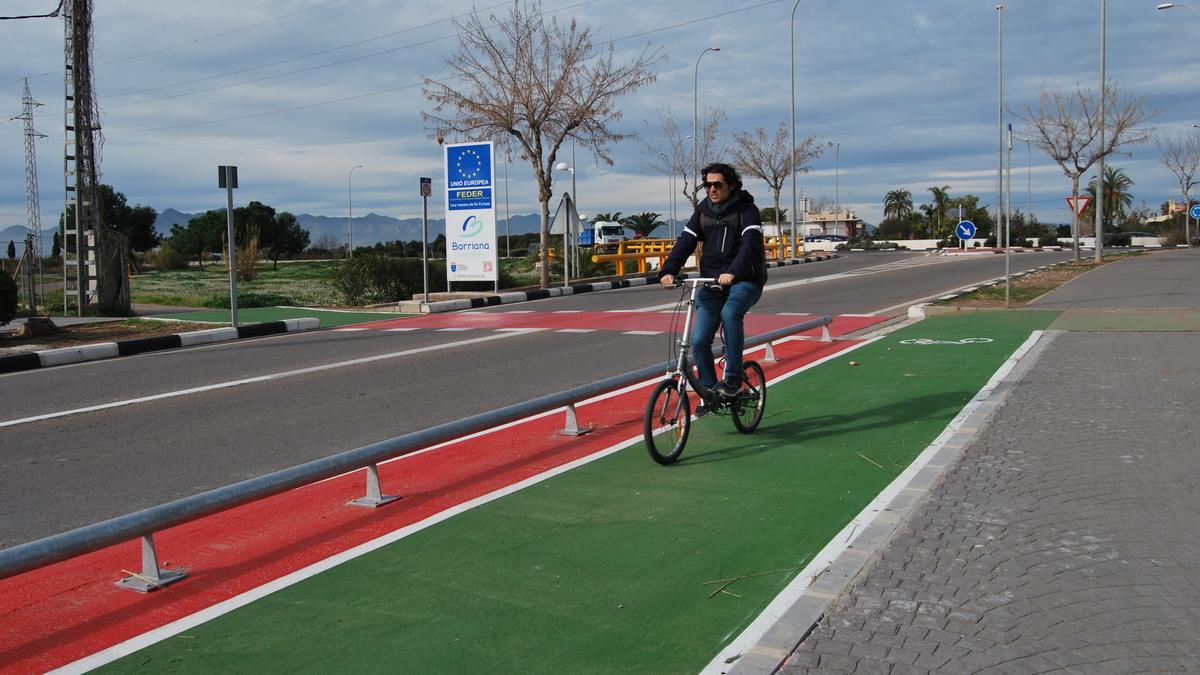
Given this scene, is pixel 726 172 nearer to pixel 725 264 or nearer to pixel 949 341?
pixel 725 264

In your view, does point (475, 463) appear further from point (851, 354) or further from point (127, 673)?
point (851, 354)

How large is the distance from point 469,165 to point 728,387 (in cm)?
1802

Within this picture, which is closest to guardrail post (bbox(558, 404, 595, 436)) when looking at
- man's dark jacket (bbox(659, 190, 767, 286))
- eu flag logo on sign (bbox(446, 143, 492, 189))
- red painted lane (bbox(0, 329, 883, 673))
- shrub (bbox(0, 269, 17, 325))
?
red painted lane (bbox(0, 329, 883, 673))

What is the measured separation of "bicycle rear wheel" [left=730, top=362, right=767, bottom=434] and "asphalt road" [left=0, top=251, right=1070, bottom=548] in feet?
8.19

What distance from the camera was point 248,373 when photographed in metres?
11.3

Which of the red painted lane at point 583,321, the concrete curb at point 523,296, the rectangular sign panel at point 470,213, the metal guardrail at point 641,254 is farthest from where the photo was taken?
the metal guardrail at point 641,254

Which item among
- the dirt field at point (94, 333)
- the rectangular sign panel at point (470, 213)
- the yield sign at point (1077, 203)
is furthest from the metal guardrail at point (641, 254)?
the dirt field at point (94, 333)

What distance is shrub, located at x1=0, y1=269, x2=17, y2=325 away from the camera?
598 inches

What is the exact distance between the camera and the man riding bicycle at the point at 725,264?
6703mm

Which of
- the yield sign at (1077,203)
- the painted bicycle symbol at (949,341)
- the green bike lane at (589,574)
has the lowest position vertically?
the green bike lane at (589,574)

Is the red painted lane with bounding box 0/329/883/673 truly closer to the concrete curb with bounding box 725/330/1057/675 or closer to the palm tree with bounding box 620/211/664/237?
the concrete curb with bounding box 725/330/1057/675

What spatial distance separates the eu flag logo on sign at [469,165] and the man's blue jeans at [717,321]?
17468mm

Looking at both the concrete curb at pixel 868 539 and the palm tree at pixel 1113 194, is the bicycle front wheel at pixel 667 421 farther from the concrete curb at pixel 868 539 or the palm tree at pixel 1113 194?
the palm tree at pixel 1113 194

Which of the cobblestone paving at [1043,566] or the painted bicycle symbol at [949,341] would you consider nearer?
the cobblestone paving at [1043,566]
